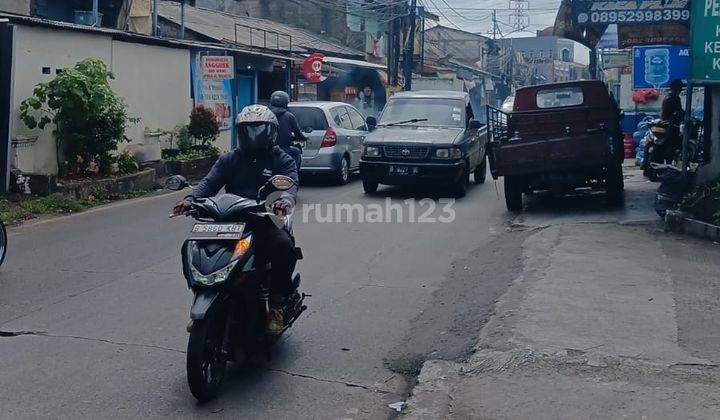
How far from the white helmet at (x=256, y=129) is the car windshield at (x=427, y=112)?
415 inches

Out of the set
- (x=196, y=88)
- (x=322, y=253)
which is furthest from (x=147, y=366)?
(x=196, y=88)

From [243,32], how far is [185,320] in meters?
26.0

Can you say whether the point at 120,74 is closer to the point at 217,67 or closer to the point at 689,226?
the point at 217,67

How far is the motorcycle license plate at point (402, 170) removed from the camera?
15.7 m

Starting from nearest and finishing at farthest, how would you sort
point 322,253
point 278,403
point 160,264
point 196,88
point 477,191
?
1. point 278,403
2. point 160,264
3. point 322,253
4. point 477,191
5. point 196,88

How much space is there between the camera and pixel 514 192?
1412cm

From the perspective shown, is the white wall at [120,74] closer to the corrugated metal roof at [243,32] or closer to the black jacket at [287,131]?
the black jacket at [287,131]

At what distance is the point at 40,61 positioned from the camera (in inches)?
603

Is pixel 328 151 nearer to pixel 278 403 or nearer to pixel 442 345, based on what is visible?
pixel 442 345

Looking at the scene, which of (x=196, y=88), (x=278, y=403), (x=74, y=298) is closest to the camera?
(x=278, y=403)

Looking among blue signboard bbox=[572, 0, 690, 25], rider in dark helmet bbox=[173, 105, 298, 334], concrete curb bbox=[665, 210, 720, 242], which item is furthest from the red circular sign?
rider in dark helmet bbox=[173, 105, 298, 334]

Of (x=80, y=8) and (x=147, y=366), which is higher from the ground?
(x=80, y=8)

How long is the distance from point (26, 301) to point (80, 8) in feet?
56.6

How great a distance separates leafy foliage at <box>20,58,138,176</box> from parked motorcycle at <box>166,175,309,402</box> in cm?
979
